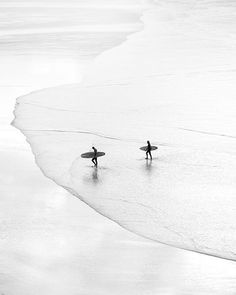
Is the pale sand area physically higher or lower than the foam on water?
lower

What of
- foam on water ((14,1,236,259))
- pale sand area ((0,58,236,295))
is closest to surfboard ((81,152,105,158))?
foam on water ((14,1,236,259))

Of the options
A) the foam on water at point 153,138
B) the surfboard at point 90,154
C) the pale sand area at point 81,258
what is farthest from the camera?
the surfboard at point 90,154

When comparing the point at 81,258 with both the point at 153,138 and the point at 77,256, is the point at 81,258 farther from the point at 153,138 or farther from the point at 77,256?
the point at 153,138

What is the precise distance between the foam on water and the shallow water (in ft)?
1.06

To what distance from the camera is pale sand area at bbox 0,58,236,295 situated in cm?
740

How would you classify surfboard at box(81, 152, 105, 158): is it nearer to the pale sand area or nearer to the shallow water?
the shallow water

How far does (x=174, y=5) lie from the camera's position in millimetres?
43125

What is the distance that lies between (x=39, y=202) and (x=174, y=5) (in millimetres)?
34952

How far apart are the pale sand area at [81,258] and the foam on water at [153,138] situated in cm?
34

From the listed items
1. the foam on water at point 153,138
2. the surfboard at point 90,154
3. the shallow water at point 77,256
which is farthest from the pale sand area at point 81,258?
the surfboard at point 90,154

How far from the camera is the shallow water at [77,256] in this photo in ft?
24.3

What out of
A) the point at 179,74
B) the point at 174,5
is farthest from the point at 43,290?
the point at 174,5

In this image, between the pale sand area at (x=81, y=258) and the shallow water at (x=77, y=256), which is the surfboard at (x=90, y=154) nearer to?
the shallow water at (x=77, y=256)

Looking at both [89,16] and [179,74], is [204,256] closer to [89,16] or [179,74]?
[179,74]
